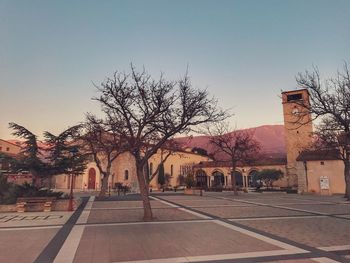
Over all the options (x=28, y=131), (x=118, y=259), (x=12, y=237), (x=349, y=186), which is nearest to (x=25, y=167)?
(x=28, y=131)

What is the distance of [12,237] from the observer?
30.6 feet

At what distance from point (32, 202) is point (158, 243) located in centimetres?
1188

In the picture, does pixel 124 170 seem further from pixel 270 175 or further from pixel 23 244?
pixel 23 244

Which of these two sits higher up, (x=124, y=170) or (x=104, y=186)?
(x=124, y=170)

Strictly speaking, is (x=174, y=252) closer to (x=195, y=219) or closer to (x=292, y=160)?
(x=195, y=219)

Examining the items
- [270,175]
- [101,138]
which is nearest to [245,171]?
[270,175]

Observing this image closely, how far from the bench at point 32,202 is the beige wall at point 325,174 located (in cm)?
3004

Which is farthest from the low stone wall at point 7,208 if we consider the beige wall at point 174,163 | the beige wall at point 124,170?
the beige wall at point 174,163

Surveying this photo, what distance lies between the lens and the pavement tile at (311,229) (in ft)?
28.6

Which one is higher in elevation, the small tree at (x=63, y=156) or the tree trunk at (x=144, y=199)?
the small tree at (x=63, y=156)

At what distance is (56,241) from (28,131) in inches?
535

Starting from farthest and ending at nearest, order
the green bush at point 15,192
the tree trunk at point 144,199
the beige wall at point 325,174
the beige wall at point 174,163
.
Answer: the beige wall at point 174,163
the beige wall at point 325,174
the green bush at point 15,192
the tree trunk at point 144,199

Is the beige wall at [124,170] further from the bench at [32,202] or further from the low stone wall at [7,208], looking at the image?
the low stone wall at [7,208]

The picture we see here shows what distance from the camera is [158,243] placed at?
8.27 meters
